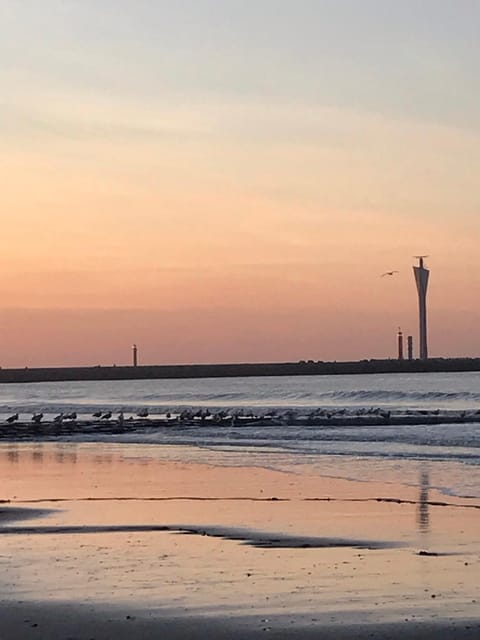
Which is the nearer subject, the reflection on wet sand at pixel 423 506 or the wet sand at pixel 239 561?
the wet sand at pixel 239 561

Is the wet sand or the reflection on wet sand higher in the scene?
the reflection on wet sand

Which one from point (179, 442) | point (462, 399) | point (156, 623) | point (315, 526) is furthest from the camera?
point (462, 399)

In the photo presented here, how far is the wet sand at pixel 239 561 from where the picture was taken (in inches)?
381

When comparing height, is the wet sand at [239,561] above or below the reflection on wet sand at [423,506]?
below

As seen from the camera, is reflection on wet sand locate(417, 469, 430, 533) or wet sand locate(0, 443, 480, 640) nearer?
wet sand locate(0, 443, 480, 640)

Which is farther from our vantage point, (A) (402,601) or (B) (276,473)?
(B) (276,473)

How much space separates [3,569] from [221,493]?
7.84m

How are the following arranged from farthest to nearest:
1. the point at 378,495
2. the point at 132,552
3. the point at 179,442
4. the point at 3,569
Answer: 1. the point at 179,442
2. the point at 378,495
3. the point at 132,552
4. the point at 3,569

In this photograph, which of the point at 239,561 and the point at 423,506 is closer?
the point at 239,561

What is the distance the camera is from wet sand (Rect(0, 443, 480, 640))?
9680mm

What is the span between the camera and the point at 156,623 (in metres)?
9.66

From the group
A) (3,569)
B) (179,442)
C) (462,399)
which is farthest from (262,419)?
(3,569)

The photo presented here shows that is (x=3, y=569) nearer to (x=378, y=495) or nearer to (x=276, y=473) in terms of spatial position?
(x=378, y=495)

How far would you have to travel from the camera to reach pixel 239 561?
12.5 metres
